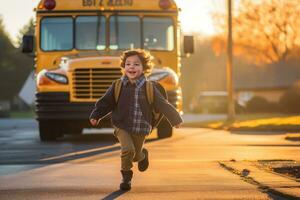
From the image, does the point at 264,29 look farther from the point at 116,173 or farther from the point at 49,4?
the point at 116,173

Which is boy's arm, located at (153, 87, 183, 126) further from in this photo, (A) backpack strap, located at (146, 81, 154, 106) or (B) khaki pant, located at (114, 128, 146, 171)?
(B) khaki pant, located at (114, 128, 146, 171)

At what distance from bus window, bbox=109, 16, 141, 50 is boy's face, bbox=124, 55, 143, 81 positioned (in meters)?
10.5

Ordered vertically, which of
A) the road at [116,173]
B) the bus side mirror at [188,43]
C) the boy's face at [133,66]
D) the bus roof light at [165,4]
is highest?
the bus roof light at [165,4]

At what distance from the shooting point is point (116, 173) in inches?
437

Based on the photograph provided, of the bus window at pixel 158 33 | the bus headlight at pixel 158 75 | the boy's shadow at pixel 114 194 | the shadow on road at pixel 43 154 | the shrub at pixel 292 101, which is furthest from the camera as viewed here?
the shrub at pixel 292 101

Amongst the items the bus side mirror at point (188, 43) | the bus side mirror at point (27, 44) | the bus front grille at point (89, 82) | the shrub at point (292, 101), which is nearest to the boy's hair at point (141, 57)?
the bus front grille at point (89, 82)

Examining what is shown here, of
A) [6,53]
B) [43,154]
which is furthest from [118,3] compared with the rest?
[6,53]

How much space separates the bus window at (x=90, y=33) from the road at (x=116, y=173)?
2982 mm

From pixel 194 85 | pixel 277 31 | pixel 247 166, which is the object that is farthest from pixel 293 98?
pixel 194 85

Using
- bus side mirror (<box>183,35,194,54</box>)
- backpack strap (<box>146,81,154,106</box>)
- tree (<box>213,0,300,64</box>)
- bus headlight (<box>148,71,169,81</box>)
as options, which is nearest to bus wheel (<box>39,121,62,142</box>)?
bus headlight (<box>148,71,169,81</box>)

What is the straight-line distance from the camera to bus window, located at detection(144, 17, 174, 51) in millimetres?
19781

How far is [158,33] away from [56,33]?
231 cm

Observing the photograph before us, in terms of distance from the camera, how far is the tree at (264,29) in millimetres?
75000

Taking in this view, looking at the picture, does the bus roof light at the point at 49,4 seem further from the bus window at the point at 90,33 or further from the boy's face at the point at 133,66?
the boy's face at the point at 133,66
